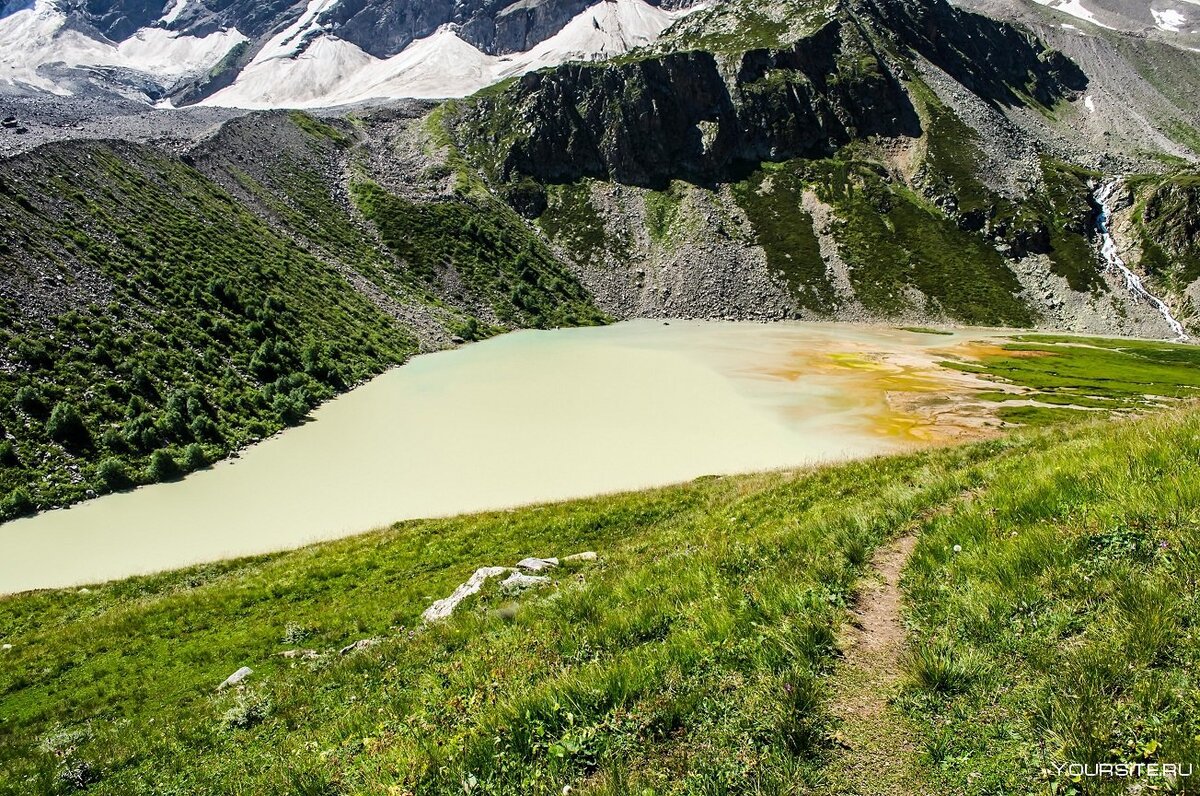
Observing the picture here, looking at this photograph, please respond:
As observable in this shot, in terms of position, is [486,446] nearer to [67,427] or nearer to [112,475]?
[112,475]

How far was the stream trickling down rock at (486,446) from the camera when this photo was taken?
91.2 feet

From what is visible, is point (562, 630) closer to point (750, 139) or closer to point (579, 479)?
point (579, 479)

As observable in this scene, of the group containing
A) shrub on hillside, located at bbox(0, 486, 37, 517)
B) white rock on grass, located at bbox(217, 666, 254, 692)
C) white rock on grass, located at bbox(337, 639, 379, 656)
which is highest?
white rock on grass, located at bbox(337, 639, 379, 656)

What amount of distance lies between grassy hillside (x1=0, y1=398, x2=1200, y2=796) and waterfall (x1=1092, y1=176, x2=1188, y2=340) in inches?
5826

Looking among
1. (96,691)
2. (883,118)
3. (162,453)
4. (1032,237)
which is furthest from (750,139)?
(96,691)

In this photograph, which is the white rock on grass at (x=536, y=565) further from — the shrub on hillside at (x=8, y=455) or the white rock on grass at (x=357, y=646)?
the shrub on hillside at (x=8, y=455)

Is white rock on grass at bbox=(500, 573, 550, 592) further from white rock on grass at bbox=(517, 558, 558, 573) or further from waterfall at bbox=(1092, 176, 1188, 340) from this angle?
waterfall at bbox=(1092, 176, 1188, 340)

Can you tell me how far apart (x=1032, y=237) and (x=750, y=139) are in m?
73.9

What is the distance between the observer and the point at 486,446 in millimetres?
39875

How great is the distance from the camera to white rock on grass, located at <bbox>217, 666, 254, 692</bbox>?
40.7ft

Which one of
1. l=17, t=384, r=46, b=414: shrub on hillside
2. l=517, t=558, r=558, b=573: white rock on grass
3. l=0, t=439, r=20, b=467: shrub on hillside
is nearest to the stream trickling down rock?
l=0, t=439, r=20, b=467: shrub on hillside

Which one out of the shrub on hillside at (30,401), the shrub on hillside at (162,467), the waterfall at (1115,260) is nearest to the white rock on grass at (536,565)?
the shrub on hillside at (162,467)

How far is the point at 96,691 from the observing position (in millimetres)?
13266

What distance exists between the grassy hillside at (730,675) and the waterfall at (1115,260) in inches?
5826
